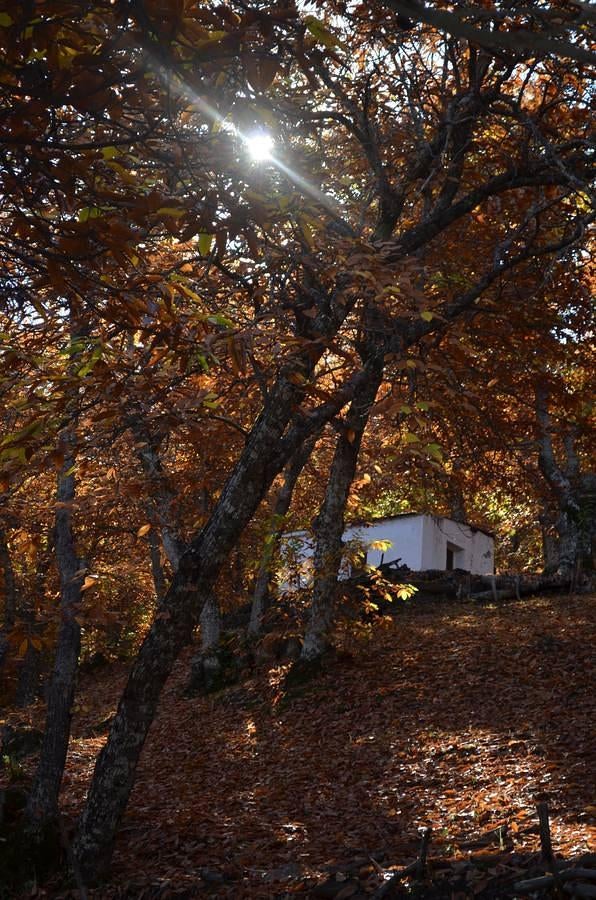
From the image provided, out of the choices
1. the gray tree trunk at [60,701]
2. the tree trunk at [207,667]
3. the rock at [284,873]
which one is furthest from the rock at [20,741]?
the rock at [284,873]

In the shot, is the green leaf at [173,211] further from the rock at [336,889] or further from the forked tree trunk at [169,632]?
the rock at [336,889]

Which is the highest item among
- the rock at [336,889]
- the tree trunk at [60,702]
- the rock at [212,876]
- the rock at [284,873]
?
the tree trunk at [60,702]

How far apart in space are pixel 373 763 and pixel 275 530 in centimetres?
454

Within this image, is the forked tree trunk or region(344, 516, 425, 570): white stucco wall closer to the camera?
the forked tree trunk

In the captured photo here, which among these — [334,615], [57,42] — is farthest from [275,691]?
[57,42]

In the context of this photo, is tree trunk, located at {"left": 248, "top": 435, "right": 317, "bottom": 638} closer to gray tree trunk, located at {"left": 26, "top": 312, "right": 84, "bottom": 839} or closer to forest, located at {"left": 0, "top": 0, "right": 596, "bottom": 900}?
forest, located at {"left": 0, "top": 0, "right": 596, "bottom": 900}

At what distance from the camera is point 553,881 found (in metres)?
4.75

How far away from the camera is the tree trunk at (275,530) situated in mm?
12287

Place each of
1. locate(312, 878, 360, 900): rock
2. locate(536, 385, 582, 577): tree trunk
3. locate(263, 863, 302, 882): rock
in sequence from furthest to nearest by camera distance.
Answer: locate(536, 385, 582, 577): tree trunk < locate(263, 863, 302, 882): rock < locate(312, 878, 360, 900): rock

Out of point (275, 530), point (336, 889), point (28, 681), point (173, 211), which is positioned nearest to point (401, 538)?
point (28, 681)

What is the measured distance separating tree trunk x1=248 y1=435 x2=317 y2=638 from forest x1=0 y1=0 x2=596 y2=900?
4.5 inches

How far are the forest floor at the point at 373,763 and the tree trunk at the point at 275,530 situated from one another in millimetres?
1812

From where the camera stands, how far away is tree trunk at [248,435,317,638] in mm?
12287

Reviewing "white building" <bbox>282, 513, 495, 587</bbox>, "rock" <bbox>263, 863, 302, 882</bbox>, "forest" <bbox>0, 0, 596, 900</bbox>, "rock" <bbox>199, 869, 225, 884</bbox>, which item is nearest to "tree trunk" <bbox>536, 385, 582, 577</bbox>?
"forest" <bbox>0, 0, 596, 900</bbox>
